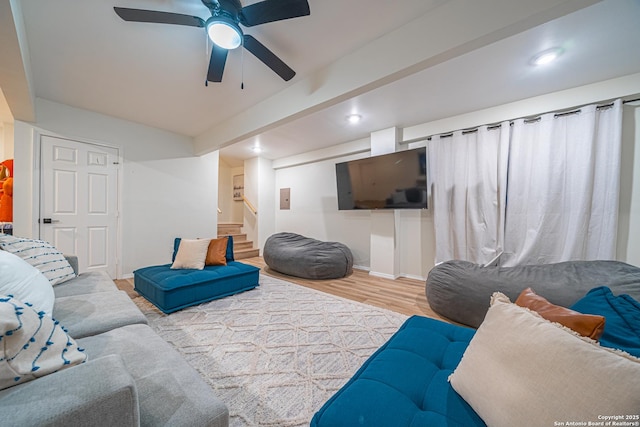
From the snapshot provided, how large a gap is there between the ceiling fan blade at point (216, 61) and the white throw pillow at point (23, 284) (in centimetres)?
178

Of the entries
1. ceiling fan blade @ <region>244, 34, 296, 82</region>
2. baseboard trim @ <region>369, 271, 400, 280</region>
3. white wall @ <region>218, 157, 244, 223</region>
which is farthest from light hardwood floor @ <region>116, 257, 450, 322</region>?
white wall @ <region>218, 157, 244, 223</region>

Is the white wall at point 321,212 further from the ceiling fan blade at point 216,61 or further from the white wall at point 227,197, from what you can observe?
the ceiling fan blade at point 216,61

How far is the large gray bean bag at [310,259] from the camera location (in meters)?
3.79

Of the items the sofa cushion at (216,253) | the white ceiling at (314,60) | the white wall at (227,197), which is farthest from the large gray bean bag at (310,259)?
the white wall at (227,197)

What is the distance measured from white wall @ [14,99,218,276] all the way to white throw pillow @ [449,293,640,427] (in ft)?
15.0

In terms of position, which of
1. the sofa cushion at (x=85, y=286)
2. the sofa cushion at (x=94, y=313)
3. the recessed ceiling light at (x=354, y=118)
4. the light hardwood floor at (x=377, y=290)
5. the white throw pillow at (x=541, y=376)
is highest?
the recessed ceiling light at (x=354, y=118)

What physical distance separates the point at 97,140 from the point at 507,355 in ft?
16.4

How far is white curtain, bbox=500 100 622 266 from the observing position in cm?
244

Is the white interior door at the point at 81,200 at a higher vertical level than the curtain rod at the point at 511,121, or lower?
lower

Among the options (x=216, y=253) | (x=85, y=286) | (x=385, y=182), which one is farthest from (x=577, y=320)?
(x=216, y=253)

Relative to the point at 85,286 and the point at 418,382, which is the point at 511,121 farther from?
the point at 85,286

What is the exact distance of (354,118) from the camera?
338cm

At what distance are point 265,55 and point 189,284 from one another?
2.37 meters

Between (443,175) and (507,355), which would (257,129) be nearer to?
(443,175)
